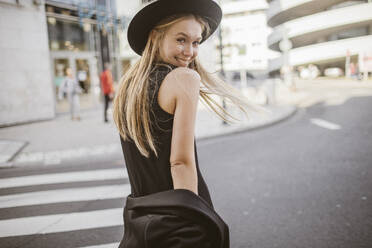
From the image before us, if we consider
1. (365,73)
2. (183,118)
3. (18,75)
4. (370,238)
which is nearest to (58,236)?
(183,118)

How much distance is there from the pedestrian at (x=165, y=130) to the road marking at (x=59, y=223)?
2.46 m

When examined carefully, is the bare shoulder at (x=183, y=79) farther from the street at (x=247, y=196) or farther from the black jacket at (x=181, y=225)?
the street at (x=247, y=196)

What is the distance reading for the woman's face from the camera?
50.6 inches

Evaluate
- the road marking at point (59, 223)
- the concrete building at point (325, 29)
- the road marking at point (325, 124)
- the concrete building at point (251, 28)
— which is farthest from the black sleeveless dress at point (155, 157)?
the concrete building at point (251, 28)

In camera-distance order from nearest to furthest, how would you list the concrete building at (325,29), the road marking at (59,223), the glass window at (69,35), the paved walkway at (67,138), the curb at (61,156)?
the road marking at (59,223)
the curb at (61,156)
the paved walkway at (67,138)
the glass window at (69,35)
the concrete building at (325,29)

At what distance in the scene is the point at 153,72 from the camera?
124cm

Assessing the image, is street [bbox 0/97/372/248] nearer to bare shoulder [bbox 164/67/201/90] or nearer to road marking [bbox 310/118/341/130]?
road marking [bbox 310/118/341/130]

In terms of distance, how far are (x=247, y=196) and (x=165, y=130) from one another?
3.32m

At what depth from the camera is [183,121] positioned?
112 centimetres

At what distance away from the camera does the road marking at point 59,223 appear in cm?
345

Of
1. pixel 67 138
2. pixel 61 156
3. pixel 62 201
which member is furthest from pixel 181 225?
pixel 67 138

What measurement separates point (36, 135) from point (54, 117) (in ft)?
12.9

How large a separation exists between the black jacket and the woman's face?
539 millimetres

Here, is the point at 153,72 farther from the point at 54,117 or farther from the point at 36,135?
the point at 54,117
